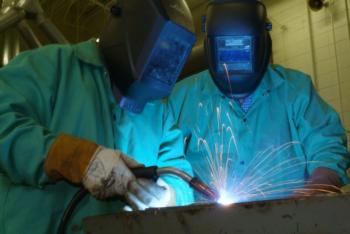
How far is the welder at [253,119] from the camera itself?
2170mm

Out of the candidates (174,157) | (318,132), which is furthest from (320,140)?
(174,157)

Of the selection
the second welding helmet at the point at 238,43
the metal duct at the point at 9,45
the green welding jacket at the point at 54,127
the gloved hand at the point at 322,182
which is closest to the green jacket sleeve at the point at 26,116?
the green welding jacket at the point at 54,127

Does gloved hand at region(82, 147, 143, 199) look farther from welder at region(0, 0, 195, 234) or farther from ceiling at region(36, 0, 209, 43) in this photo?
ceiling at region(36, 0, 209, 43)

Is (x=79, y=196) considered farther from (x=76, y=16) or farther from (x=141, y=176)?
(x=76, y=16)

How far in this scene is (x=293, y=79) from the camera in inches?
94.3

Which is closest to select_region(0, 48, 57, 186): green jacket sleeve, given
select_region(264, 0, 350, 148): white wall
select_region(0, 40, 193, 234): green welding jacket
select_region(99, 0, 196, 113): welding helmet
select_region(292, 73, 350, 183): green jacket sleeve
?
select_region(0, 40, 193, 234): green welding jacket

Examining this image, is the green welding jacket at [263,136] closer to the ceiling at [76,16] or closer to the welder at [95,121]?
the welder at [95,121]

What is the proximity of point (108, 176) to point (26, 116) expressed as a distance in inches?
11.8

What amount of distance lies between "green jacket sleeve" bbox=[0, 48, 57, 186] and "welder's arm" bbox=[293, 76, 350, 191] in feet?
3.91

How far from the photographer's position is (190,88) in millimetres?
2457

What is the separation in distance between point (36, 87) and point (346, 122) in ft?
8.81

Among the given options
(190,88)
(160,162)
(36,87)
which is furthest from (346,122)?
(36,87)

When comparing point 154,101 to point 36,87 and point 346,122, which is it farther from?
point 346,122

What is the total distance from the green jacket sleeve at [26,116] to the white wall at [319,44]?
2.60 m
